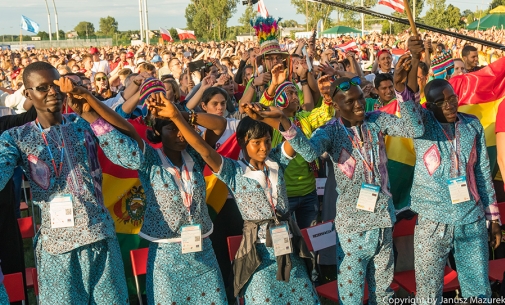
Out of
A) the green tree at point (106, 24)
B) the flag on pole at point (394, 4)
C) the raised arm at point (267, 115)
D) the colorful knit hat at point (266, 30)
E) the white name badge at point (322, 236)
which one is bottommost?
the white name badge at point (322, 236)

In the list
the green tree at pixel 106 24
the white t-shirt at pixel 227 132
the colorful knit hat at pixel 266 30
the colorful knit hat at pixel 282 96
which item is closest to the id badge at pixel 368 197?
the colorful knit hat at pixel 282 96

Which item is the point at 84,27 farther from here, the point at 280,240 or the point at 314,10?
the point at 280,240

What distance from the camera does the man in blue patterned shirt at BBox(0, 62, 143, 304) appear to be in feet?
11.2

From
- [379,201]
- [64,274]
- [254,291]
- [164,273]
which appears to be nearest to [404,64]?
[379,201]

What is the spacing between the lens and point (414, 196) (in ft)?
14.6

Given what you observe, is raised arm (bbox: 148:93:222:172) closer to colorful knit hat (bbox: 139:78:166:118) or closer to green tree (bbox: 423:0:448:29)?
colorful knit hat (bbox: 139:78:166:118)

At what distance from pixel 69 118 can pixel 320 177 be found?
357 cm

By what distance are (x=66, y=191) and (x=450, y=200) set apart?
2527 millimetres

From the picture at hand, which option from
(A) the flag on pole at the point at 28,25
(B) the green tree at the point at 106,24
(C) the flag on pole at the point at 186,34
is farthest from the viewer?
(B) the green tree at the point at 106,24

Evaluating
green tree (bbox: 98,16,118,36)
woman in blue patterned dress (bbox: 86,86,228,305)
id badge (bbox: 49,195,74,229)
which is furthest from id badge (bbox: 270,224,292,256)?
green tree (bbox: 98,16,118,36)

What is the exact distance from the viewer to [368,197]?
4.03 meters

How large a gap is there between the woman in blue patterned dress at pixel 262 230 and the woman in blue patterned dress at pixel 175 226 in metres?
0.21

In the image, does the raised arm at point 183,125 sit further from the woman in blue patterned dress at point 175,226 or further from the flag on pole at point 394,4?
the flag on pole at point 394,4

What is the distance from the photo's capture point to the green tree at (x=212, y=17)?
2249 inches
